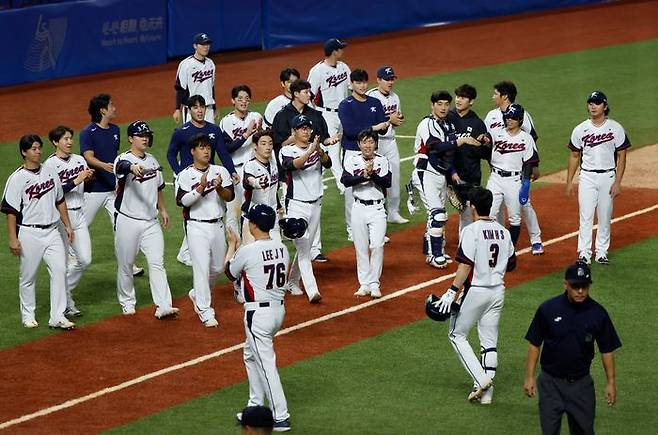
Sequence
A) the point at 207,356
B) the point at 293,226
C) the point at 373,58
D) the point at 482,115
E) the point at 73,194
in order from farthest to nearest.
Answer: the point at 373,58, the point at 482,115, the point at 73,194, the point at 207,356, the point at 293,226

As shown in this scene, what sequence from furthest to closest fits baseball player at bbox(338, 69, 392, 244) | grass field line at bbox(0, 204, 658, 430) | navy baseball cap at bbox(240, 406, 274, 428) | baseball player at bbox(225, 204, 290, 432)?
baseball player at bbox(338, 69, 392, 244), grass field line at bbox(0, 204, 658, 430), baseball player at bbox(225, 204, 290, 432), navy baseball cap at bbox(240, 406, 274, 428)

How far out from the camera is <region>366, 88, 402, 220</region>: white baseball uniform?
16.2 meters

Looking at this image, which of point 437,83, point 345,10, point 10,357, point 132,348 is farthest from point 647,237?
point 345,10

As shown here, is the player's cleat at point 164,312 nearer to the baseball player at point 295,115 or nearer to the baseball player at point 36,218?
the baseball player at point 36,218

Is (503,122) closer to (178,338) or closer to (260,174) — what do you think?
(260,174)

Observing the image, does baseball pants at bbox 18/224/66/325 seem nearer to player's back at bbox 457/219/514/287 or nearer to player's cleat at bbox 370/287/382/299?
player's cleat at bbox 370/287/382/299

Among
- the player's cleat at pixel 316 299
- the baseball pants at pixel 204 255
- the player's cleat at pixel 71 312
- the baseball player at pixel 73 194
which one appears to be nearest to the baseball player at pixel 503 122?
the player's cleat at pixel 316 299

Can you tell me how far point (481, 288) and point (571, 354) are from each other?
1.72m

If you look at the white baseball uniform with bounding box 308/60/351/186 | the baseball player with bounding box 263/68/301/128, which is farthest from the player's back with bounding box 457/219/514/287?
the white baseball uniform with bounding box 308/60/351/186

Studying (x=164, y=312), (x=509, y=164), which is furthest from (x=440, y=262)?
(x=164, y=312)

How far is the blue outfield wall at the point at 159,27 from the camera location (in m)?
25.0

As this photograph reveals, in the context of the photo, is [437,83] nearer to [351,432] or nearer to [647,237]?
[647,237]

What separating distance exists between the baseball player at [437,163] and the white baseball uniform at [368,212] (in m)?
0.97

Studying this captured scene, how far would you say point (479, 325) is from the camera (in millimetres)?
10773
